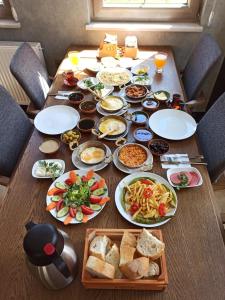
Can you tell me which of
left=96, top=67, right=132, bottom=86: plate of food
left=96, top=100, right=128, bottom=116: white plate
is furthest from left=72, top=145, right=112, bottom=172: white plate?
left=96, top=67, right=132, bottom=86: plate of food

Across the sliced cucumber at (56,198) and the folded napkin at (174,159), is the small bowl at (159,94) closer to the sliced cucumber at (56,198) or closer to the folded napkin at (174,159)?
the folded napkin at (174,159)

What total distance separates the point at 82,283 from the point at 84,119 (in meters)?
0.92

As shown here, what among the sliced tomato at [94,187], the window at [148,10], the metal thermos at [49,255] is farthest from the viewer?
the window at [148,10]

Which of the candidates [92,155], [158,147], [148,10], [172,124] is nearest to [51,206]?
[92,155]

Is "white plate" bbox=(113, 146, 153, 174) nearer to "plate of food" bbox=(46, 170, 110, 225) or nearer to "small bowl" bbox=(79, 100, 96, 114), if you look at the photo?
"plate of food" bbox=(46, 170, 110, 225)

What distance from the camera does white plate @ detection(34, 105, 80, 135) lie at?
1.53 metres

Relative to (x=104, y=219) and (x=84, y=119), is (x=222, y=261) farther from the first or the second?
(x=84, y=119)

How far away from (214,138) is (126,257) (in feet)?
2.99

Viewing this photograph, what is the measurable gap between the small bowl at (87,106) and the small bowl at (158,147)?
470 millimetres

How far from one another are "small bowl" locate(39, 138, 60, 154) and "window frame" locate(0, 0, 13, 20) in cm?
162

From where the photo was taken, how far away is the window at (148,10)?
2217 millimetres

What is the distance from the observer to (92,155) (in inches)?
53.4

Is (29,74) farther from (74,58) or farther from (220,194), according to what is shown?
(220,194)

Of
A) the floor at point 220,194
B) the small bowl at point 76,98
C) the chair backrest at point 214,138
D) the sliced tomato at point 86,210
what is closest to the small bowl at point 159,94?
the chair backrest at point 214,138
